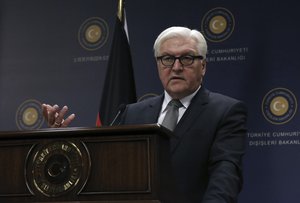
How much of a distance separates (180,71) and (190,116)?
0.75 ft

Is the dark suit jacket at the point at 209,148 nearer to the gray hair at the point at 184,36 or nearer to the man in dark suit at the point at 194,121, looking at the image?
the man in dark suit at the point at 194,121

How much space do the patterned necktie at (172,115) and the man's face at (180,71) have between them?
0.07 meters

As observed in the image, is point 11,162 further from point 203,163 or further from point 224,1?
point 224,1

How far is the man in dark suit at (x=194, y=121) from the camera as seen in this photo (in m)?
2.17

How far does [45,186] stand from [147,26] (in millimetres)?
3025

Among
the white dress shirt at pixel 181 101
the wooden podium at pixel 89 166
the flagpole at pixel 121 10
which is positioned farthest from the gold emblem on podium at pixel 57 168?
the flagpole at pixel 121 10

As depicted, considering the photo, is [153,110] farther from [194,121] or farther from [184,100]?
[194,121]

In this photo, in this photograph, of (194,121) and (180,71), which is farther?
(180,71)

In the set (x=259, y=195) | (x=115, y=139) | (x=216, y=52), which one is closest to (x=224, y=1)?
(x=216, y=52)

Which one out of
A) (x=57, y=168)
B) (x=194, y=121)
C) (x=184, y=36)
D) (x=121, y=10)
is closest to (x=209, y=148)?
(x=194, y=121)

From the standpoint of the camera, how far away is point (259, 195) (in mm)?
4152

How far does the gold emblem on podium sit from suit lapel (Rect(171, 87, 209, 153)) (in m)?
0.59

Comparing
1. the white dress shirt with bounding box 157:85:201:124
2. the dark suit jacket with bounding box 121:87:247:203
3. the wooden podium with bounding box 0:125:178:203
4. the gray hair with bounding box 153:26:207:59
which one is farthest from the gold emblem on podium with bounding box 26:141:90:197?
the gray hair with bounding box 153:26:207:59

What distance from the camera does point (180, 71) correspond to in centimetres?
256
